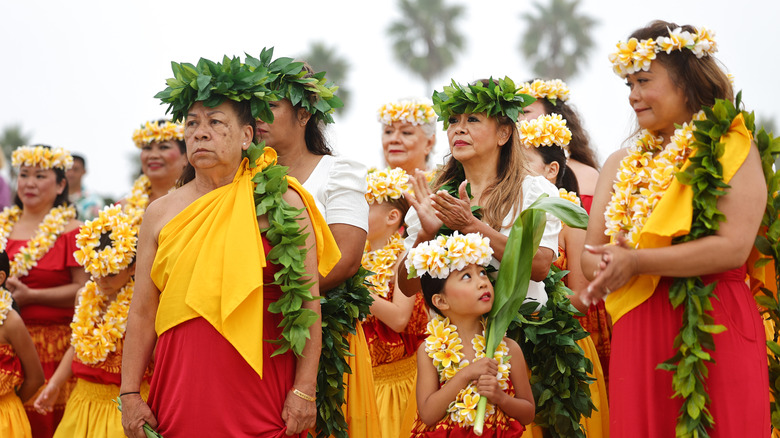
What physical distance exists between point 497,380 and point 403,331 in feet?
5.40

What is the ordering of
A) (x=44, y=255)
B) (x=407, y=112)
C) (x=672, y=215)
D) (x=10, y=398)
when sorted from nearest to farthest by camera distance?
(x=672, y=215) → (x=10, y=398) → (x=407, y=112) → (x=44, y=255)

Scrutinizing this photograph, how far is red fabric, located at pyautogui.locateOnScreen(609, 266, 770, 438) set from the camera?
3314mm

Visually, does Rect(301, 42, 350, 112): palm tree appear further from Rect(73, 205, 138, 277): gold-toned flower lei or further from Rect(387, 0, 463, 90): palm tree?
Rect(73, 205, 138, 277): gold-toned flower lei

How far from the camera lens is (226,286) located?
3699 millimetres

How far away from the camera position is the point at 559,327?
4.23 metres

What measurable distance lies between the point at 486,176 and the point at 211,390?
1.84 meters

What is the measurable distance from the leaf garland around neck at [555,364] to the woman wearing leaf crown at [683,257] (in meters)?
0.58

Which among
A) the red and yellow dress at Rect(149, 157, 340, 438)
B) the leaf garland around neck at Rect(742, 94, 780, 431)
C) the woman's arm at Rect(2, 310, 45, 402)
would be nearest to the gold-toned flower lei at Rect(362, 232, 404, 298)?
the red and yellow dress at Rect(149, 157, 340, 438)

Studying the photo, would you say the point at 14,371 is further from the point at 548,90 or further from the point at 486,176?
the point at 548,90

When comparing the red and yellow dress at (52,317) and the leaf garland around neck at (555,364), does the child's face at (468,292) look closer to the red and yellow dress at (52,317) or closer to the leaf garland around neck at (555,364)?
the leaf garland around neck at (555,364)

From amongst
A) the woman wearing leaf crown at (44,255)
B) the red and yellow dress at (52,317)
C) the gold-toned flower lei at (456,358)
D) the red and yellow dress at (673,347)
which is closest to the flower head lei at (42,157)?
the woman wearing leaf crown at (44,255)

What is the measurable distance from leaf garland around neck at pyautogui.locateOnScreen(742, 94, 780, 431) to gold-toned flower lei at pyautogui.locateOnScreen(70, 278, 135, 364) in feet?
12.1

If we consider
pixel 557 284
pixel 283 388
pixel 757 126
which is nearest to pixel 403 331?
pixel 557 284

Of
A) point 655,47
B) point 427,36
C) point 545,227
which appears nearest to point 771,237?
point 655,47
